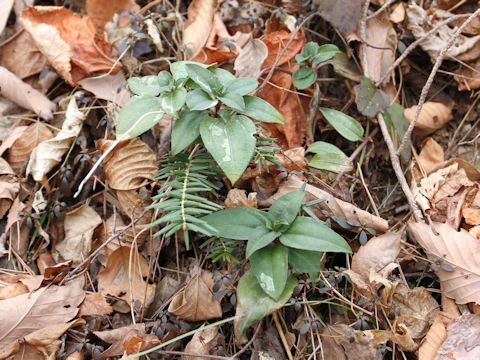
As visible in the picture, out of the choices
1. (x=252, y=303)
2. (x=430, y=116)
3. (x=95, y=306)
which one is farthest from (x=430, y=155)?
(x=95, y=306)

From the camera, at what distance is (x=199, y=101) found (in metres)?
1.54

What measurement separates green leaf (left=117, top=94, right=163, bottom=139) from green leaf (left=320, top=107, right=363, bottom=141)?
827 millimetres

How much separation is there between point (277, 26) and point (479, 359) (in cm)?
175

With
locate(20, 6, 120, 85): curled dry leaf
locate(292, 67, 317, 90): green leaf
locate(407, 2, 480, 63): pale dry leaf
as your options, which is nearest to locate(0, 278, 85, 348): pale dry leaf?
locate(20, 6, 120, 85): curled dry leaf

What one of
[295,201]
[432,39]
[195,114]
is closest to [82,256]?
[195,114]

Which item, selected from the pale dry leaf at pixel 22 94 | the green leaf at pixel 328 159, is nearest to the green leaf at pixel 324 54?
the green leaf at pixel 328 159

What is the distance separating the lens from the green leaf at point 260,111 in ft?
5.24

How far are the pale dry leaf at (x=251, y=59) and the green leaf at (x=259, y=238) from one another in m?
0.83

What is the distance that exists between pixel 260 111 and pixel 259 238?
0.49 m

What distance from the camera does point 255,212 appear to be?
1.55 m

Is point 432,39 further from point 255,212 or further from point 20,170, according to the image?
point 20,170

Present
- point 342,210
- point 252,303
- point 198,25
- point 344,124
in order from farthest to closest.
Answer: point 198,25 < point 344,124 < point 342,210 < point 252,303

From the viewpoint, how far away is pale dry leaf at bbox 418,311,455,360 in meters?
1.50

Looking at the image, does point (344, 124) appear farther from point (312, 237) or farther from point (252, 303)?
point (252, 303)
